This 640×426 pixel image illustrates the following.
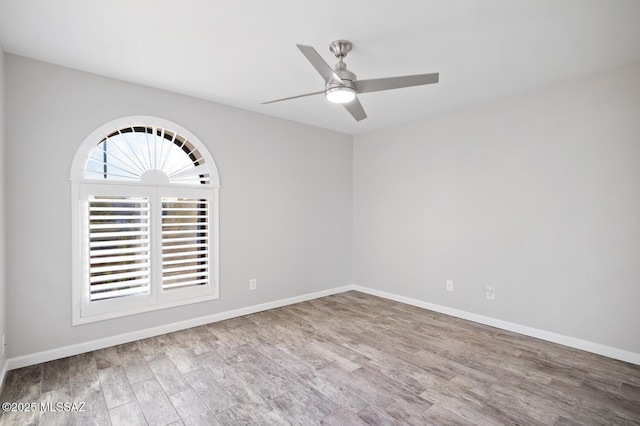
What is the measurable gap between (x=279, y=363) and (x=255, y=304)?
1.47m

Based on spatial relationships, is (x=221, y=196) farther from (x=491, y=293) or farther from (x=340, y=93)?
(x=491, y=293)

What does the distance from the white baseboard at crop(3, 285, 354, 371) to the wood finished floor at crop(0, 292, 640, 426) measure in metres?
0.08

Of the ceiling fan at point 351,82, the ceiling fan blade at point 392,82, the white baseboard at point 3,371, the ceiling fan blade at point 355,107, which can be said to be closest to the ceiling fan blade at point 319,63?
the ceiling fan at point 351,82

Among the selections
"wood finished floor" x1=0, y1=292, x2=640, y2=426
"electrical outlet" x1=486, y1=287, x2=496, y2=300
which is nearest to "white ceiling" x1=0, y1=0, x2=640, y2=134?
"electrical outlet" x1=486, y1=287, x2=496, y2=300

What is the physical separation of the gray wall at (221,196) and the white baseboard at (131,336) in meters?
0.05

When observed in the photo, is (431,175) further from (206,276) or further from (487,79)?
(206,276)

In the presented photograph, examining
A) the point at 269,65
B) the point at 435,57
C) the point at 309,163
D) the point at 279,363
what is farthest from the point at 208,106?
the point at 279,363

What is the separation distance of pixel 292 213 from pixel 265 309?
135cm

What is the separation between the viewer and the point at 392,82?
7.28ft

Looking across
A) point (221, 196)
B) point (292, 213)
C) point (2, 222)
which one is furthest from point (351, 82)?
point (2, 222)

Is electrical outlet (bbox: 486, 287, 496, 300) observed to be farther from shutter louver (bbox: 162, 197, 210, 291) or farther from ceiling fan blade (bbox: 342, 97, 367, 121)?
shutter louver (bbox: 162, 197, 210, 291)

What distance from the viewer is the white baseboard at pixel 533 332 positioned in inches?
111

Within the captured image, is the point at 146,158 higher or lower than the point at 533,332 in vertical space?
higher

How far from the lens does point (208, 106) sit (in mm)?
3730
